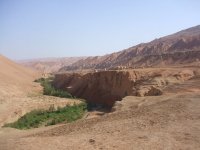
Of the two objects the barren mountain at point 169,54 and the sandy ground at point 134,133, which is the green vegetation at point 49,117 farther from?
the barren mountain at point 169,54

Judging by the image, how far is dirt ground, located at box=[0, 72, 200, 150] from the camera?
10.6 meters

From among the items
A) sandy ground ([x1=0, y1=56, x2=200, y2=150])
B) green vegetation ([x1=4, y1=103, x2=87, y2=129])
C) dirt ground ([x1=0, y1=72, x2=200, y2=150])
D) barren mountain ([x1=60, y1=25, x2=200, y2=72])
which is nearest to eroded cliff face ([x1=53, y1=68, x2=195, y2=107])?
green vegetation ([x1=4, y1=103, x2=87, y2=129])

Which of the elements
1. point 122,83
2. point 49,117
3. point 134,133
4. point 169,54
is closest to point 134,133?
point 134,133

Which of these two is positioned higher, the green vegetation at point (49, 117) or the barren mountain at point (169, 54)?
the barren mountain at point (169, 54)

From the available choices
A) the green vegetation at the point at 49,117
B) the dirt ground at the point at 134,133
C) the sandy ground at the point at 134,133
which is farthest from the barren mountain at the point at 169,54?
the dirt ground at the point at 134,133

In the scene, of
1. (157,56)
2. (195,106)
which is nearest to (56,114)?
(195,106)

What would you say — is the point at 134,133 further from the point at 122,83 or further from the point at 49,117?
the point at 122,83

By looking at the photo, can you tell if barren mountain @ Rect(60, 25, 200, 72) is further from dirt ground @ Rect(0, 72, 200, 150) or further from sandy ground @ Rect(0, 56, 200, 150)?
dirt ground @ Rect(0, 72, 200, 150)

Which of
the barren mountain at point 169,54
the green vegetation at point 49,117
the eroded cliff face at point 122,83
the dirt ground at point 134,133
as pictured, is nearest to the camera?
the dirt ground at point 134,133

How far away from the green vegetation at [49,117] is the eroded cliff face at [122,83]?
13.5ft

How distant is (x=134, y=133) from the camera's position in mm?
11828

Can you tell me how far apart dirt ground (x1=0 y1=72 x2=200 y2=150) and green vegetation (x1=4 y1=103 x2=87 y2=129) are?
11.5 meters

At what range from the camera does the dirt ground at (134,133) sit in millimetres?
10570

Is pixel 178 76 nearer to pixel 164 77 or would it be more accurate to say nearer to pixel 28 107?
pixel 164 77
